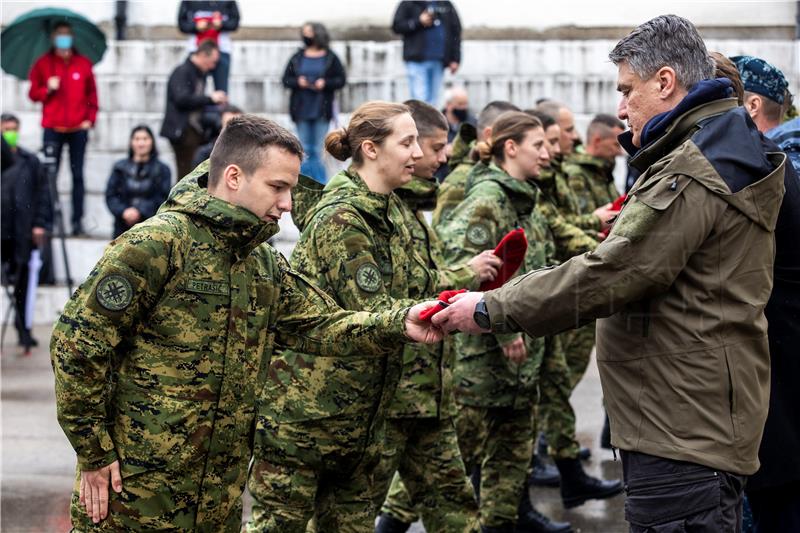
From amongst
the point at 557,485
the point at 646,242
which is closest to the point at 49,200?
the point at 557,485

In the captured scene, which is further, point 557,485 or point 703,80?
point 557,485

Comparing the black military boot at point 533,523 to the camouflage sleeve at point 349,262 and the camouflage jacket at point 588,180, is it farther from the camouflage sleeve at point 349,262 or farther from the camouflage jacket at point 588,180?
the camouflage jacket at point 588,180

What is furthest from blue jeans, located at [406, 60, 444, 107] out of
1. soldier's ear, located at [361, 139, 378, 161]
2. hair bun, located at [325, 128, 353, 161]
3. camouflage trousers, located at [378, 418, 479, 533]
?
camouflage trousers, located at [378, 418, 479, 533]

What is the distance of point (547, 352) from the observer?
7.41 metres

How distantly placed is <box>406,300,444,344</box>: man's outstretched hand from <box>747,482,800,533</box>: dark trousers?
4.26 feet

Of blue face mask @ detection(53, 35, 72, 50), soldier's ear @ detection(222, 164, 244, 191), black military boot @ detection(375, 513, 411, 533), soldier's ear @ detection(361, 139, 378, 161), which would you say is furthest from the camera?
blue face mask @ detection(53, 35, 72, 50)

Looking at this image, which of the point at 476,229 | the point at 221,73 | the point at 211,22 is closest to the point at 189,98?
the point at 221,73

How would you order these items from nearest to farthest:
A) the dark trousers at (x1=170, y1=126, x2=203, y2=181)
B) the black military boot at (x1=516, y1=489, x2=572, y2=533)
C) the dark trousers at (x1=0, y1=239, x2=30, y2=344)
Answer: the black military boot at (x1=516, y1=489, x2=572, y2=533)
the dark trousers at (x1=0, y1=239, x2=30, y2=344)
the dark trousers at (x1=170, y1=126, x2=203, y2=181)

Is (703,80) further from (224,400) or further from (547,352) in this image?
(547,352)

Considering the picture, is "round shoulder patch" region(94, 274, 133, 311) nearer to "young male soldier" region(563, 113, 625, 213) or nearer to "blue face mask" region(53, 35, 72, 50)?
"young male soldier" region(563, 113, 625, 213)

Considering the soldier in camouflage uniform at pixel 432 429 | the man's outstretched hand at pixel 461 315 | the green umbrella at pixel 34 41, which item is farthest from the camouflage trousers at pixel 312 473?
the green umbrella at pixel 34 41

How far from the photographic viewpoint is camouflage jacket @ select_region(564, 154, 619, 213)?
30.6 ft

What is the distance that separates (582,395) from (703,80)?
21.2 ft

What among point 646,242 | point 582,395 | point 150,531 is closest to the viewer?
point 646,242
